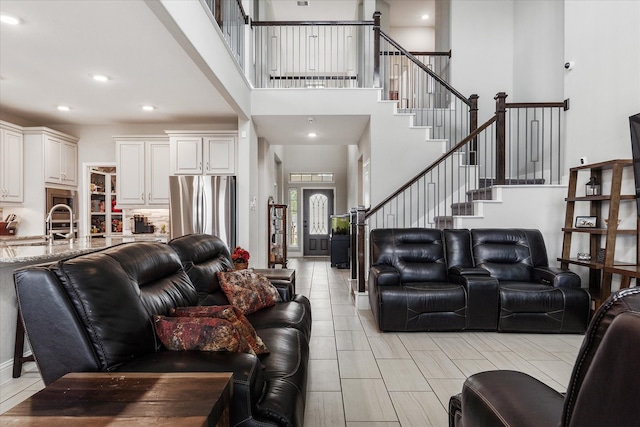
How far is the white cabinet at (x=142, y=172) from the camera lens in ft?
19.3

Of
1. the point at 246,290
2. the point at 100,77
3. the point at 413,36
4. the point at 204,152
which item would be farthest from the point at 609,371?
the point at 413,36

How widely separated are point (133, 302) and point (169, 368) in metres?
0.36

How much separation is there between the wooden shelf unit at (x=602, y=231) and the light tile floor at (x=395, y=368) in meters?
0.69

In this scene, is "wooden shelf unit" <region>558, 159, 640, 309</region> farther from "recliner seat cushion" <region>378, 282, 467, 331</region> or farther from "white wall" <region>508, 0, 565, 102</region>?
"white wall" <region>508, 0, 565, 102</region>

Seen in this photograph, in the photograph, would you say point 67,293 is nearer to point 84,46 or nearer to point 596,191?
point 84,46

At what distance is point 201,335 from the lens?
1.53 m

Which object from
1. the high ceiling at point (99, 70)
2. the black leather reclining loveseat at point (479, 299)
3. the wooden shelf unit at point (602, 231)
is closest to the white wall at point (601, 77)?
the wooden shelf unit at point (602, 231)

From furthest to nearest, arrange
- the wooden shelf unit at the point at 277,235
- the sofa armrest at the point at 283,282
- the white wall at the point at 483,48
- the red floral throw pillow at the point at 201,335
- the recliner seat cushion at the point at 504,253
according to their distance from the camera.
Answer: the wooden shelf unit at the point at 277,235
the white wall at the point at 483,48
the recliner seat cushion at the point at 504,253
the sofa armrest at the point at 283,282
the red floral throw pillow at the point at 201,335

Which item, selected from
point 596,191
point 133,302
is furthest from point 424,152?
point 133,302

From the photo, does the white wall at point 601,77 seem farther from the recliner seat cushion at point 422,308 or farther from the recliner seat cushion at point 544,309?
the recliner seat cushion at point 422,308

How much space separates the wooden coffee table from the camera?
3.15ft

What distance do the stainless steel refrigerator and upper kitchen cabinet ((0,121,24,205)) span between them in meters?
2.33

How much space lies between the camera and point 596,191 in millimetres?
4102

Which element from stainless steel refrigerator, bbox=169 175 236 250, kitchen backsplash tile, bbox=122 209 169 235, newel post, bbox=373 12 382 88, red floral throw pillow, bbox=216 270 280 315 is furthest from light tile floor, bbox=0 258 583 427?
newel post, bbox=373 12 382 88
